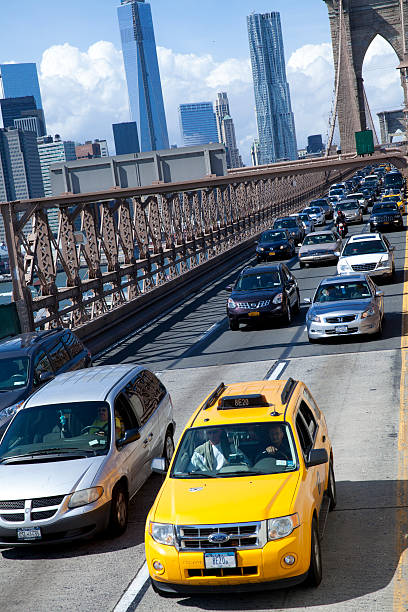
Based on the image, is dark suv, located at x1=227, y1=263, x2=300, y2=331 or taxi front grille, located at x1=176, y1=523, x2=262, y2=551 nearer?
taxi front grille, located at x1=176, y1=523, x2=262, y2=551

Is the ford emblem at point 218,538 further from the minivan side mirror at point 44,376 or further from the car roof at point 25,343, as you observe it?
the car roof at point 25,343

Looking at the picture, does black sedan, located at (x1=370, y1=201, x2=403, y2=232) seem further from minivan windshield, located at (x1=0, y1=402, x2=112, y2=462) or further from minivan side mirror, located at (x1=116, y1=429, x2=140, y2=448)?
minivan side mirror, located at (x1=116, y1=429, x2=140, y2=448)

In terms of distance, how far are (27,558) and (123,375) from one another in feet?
9.13

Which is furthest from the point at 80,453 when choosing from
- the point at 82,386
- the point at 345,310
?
the point at 345,310

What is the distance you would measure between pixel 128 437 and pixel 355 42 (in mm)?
143173

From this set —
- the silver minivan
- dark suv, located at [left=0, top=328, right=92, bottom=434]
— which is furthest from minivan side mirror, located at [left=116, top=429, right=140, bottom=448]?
dark suv, located at [left=0, top=328, right=92, bottom=434]

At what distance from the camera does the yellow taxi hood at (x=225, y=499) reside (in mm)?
7125

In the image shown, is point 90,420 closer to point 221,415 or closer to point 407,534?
point 221,415

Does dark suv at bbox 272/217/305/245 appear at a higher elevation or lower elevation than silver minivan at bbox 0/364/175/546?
lower

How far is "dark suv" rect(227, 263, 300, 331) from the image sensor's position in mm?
23359

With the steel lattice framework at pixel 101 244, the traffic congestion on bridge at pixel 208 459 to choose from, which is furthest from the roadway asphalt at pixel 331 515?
the steel lattice framework at pixel 101 244

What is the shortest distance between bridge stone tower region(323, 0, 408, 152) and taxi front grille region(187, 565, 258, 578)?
439 ft

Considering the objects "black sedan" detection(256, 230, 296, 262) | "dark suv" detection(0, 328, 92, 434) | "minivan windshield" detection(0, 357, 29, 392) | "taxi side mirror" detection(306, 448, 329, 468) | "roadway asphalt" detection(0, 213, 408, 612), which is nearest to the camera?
"roadway asphalt" detection(0, 213, 408, 612)

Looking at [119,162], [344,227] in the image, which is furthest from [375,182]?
[119,162]
